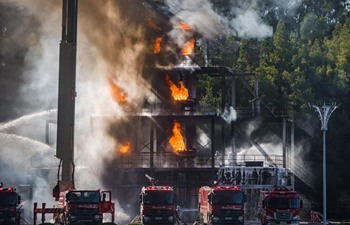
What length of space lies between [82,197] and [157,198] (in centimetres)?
564

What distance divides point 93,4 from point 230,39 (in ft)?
133

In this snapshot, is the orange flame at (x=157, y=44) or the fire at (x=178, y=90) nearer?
the orange flame at (x=157, y=44)

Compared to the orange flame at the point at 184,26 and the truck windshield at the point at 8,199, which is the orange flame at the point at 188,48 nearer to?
the orange flame at the point at 184,26

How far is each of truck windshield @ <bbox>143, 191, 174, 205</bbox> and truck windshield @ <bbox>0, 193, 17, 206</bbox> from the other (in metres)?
9.21

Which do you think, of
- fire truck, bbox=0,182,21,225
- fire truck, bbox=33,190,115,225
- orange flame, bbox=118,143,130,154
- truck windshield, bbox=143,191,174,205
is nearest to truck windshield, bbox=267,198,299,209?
truck windshield, bbox=143,191,174,205

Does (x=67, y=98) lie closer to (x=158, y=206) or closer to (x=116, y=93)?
(x=158, y=206)

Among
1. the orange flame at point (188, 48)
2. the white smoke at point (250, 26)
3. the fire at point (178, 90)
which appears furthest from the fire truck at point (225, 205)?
the white smoke at point (250, 26)

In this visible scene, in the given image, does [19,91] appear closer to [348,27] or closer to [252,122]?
[252,122]

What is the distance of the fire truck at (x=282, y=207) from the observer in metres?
61.9

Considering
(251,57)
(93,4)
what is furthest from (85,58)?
(251,57)

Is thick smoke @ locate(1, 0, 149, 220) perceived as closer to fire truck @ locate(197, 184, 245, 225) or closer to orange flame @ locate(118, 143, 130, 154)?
orange flame @ locate(118, 143, 130, 154)

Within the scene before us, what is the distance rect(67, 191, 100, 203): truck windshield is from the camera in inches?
2291

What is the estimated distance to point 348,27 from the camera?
384 ft

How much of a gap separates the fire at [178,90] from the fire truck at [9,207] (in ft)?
109
